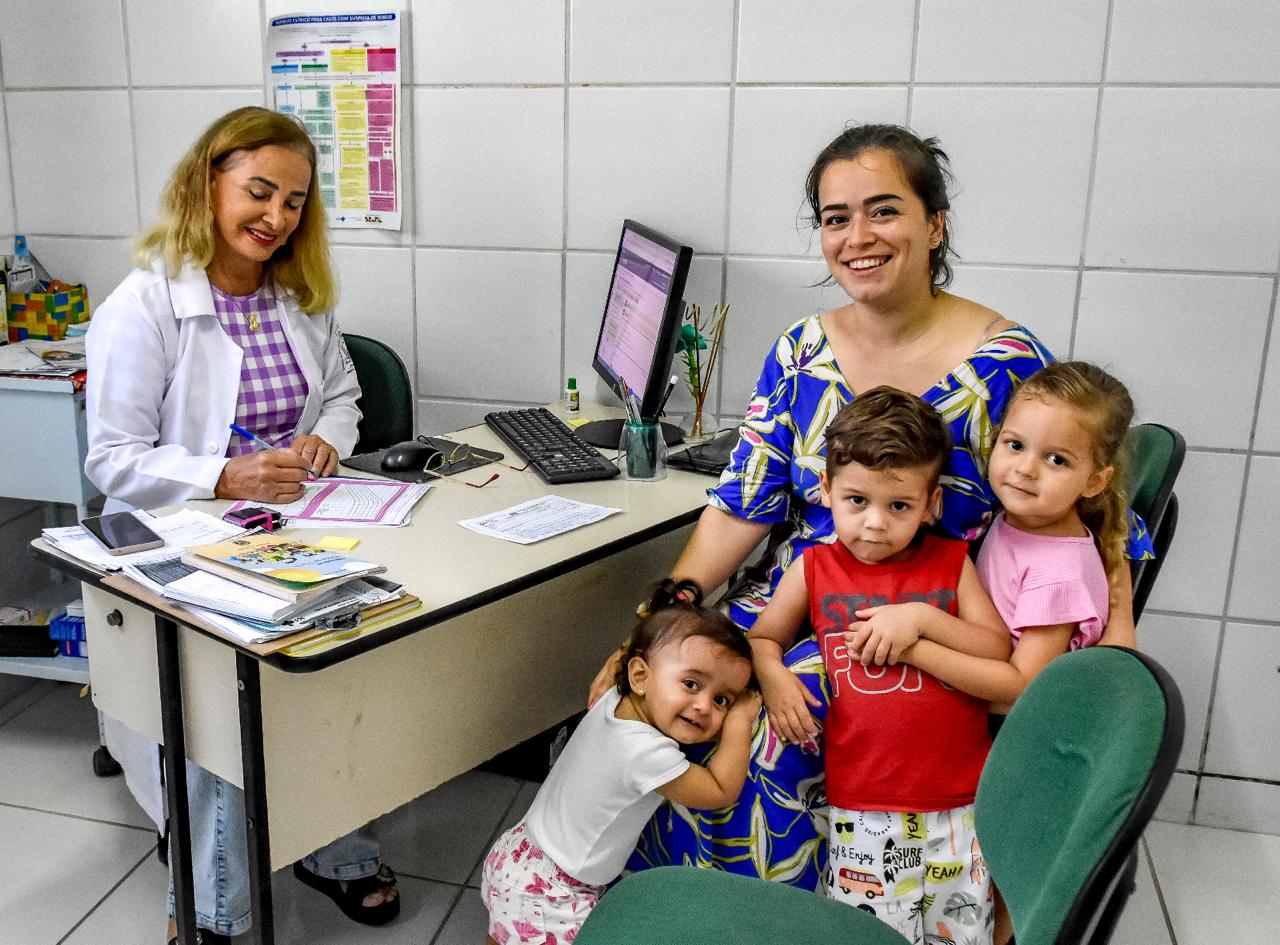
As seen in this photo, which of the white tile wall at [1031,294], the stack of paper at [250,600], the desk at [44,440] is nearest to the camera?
the stack of paper at [250,600]

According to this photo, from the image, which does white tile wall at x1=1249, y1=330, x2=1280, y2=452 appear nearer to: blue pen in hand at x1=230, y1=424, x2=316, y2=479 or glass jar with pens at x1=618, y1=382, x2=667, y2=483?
glass jar with pens at x1=618, y1=382, x2=667, y2=483

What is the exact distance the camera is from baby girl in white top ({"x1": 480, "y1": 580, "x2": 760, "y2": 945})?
5.38 feet

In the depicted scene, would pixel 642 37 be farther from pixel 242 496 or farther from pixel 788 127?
pixel 242 496

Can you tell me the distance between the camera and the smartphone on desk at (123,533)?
1719mm

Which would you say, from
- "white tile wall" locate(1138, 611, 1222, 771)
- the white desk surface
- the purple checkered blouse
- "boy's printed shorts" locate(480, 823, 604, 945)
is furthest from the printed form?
"white tile wall" locate(1138, 611, 1222, 771)

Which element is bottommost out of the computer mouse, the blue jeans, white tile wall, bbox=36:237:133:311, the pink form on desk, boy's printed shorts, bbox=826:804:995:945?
the blue jeans

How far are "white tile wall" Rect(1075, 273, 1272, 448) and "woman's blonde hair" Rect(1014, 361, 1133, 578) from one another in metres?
0.85

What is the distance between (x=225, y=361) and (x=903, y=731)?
147 centimetres

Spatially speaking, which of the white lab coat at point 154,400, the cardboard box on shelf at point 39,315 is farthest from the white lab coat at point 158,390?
the cardboard box on shelf at point 39,315

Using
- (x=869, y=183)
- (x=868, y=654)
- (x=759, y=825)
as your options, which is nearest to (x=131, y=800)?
(x=759, y=825)

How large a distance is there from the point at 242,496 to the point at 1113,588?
1.46 m

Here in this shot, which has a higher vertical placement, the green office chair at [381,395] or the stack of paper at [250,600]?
the green office chair at [381,395]

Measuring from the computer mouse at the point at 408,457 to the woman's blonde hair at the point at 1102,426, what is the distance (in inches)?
46.1

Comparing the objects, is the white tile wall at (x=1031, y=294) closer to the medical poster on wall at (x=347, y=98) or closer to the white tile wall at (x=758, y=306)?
the white tile wall at (x=758, y=306)
